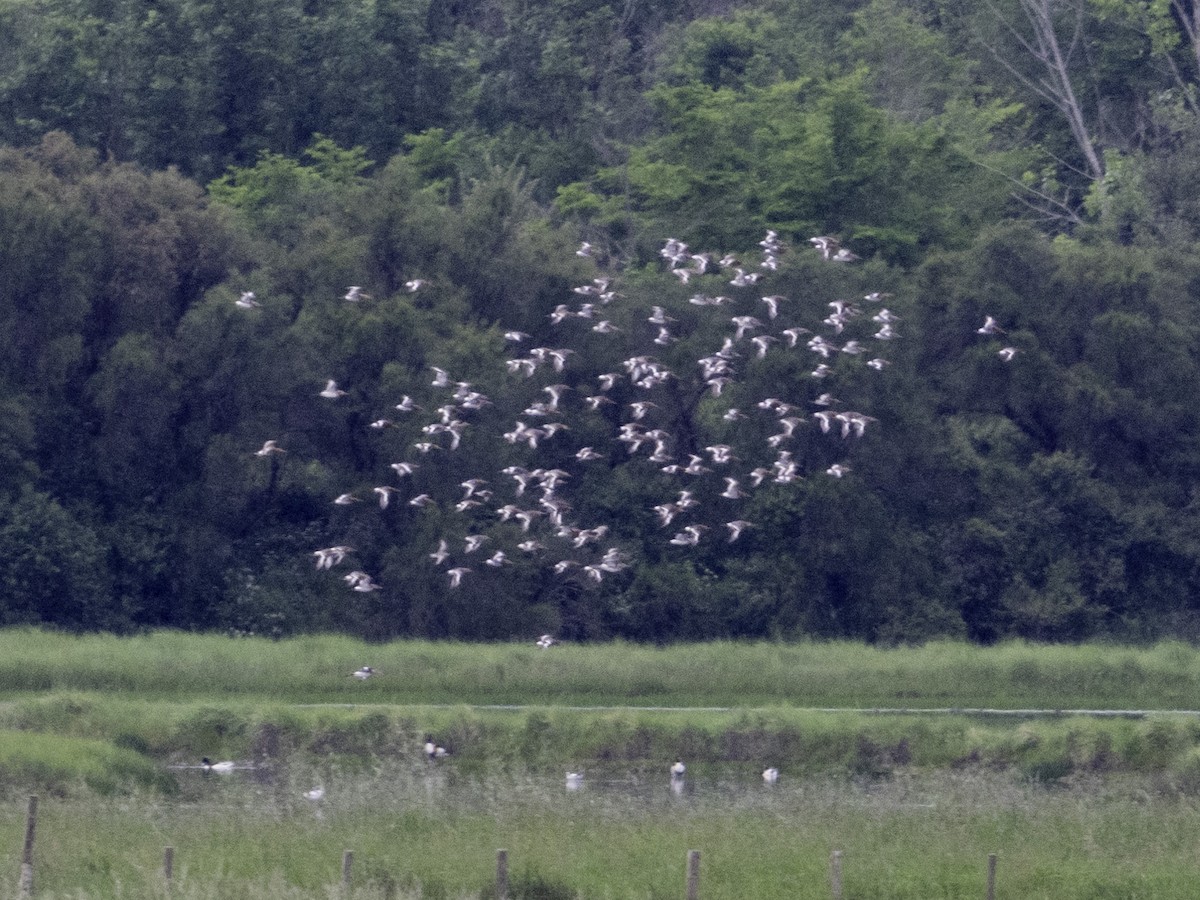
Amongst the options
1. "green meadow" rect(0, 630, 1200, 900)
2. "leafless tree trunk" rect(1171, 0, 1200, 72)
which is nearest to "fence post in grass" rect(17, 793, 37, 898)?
"green meadow" rect(0, 630, 1200, 900)

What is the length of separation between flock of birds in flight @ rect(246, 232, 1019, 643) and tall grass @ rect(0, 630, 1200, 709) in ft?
10.2

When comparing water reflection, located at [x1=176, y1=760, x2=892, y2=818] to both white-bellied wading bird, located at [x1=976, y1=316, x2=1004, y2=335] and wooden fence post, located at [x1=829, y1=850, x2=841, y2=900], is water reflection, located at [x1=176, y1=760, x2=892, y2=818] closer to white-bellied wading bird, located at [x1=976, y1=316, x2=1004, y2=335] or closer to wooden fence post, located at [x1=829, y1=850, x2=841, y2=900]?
wooden fence post, located at [x1=829, y1=850, x2=841, y2=900]

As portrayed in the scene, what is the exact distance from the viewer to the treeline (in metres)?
36.8

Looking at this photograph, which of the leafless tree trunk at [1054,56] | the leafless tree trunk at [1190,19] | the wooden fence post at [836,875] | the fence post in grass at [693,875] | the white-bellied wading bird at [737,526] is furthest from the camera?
the leafless tree trunk at [1190,19]

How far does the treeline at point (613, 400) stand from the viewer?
36.8 m

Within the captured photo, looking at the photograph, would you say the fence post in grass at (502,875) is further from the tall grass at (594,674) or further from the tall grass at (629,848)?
the tall grass at (594,674)

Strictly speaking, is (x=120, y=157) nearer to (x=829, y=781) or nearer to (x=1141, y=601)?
(x=1141, y=601)

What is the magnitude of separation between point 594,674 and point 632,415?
8824 mm

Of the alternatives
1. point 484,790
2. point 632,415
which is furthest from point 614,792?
point 632,415

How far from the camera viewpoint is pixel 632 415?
3938cm

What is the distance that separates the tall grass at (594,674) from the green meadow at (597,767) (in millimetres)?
56

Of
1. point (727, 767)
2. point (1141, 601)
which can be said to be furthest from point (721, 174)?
point (727, 767)

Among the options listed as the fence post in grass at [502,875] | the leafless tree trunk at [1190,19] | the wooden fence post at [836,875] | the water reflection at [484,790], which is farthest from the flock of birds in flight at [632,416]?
the wooden fence post at [836,875]

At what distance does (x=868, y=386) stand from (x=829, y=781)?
47.9 ft
